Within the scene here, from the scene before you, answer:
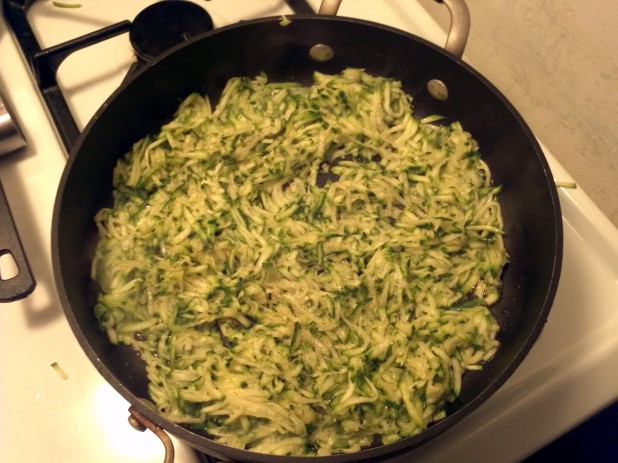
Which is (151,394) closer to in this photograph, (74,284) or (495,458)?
(74,284)

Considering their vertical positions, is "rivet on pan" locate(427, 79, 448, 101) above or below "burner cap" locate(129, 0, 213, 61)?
below

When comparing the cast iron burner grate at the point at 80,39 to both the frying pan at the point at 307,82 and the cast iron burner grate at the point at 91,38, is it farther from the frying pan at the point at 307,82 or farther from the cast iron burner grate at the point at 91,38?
the frying pan at the point at 307,82

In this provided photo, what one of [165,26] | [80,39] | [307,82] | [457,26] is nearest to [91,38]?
[80,39]

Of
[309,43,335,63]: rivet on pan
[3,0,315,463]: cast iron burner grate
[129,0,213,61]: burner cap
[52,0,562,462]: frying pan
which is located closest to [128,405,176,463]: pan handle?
[52,0,562,462]: frying pan

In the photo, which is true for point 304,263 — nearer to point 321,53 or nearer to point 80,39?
point 321,53

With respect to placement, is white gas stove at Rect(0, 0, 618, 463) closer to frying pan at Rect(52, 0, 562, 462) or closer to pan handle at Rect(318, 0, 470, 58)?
frying pan at Rect(52, 0, 562, 462)

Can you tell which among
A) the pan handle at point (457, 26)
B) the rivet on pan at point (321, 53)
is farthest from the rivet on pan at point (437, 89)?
the rivet on pan at point (321, 53)
